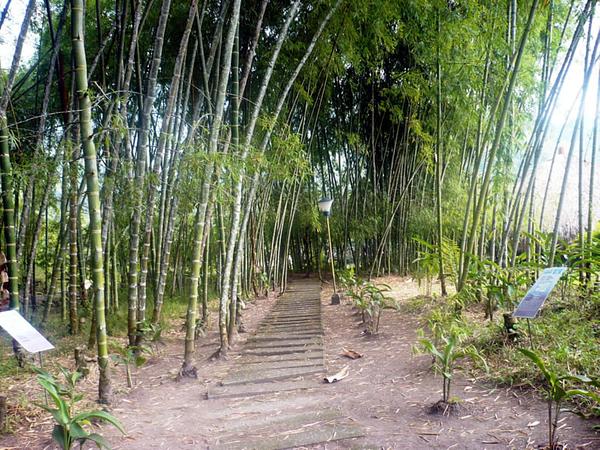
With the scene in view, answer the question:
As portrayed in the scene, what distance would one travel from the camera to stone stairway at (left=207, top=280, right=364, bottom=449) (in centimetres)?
182

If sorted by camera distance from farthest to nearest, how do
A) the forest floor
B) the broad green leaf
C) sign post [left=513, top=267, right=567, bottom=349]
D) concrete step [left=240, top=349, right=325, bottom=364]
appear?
concrete step [left=240, top=349, right=325, bottom=364] → sign post [left=513, top=267, right=567, bottom=349] → the forest floor → the broad green leaf

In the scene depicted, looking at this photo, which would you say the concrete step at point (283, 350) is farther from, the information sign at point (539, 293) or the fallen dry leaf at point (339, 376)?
the information sign at point (539, 293)

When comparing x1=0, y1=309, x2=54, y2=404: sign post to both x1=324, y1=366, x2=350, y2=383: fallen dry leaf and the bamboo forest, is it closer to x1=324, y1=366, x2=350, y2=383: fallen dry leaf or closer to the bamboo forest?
the bamboo forest

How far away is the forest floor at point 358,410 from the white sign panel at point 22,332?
1.22 feet

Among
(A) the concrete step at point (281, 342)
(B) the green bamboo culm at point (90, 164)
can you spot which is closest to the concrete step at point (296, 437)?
(B) the green bamboo culm at point (90, 164)

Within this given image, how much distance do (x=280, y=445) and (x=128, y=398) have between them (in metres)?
1.09

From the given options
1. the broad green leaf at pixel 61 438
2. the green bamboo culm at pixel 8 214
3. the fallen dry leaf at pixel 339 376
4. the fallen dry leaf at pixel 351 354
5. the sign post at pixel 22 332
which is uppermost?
the green bamboo culm at pixel 8 214

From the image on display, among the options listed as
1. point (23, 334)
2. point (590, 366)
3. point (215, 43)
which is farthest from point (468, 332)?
point (215, 43)

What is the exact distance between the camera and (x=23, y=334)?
1848 millimetres

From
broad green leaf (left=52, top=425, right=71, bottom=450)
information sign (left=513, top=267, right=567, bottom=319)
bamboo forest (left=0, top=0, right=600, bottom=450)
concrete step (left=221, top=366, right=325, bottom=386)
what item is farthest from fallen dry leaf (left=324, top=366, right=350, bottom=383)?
broad green leaf (left=52, top=425, right=71, bottom=450)

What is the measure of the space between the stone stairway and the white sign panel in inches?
32.2

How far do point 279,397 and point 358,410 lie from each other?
0.46 metres

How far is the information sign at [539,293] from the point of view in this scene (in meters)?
1.93

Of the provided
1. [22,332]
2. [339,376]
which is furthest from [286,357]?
[22,332]
